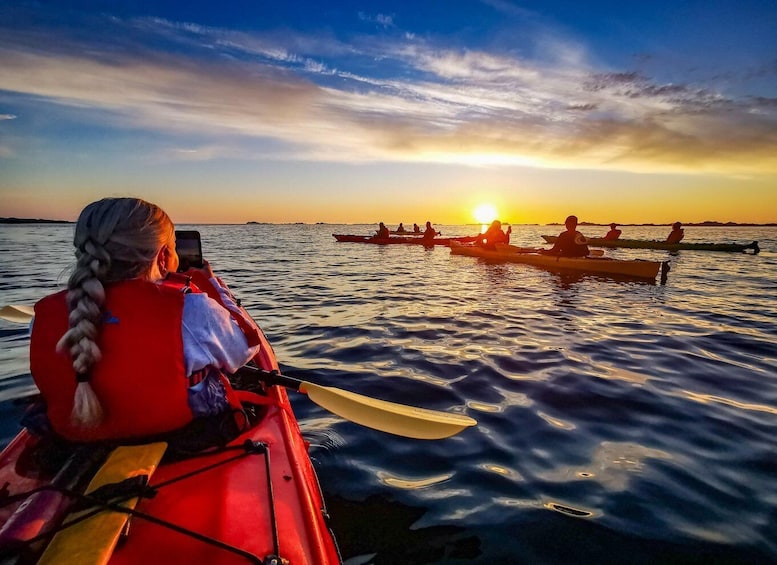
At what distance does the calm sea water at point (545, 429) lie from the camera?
→ 300 cm

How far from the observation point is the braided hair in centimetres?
189

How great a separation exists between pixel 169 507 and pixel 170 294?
995mm

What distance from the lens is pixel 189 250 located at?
594 cm

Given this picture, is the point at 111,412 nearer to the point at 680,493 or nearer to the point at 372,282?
the point at 680,493

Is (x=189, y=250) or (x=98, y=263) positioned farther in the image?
(x=189, y=250)

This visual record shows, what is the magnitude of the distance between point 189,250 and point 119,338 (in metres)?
4.32

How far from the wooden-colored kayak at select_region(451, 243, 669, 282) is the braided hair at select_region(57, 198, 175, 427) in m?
15.5

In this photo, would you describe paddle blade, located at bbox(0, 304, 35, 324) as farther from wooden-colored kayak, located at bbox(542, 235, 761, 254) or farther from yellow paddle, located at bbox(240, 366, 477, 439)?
wooden-colored kayak, located at bbox(542, 235, 761, 254)

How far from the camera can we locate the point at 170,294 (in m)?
2.06

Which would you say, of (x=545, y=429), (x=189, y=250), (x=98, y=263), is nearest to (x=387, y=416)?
(x=98, y=263)

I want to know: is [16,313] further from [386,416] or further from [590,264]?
[590,264]

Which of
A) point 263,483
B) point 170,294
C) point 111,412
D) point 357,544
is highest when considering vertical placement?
point 170,294

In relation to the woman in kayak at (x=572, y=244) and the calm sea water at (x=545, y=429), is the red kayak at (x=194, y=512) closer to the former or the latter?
the calm sea water at (x=545, y=429)

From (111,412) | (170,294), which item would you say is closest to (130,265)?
(170,294)
